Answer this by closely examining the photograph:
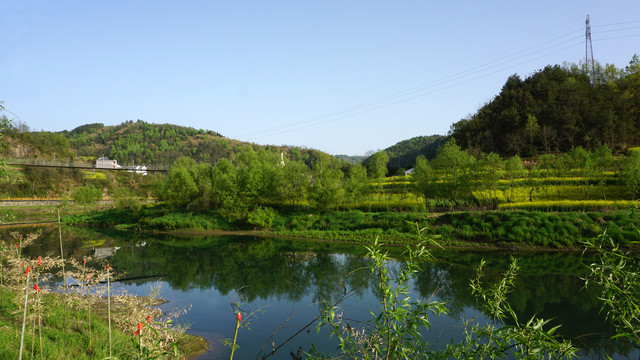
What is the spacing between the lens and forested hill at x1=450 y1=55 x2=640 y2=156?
42.7m

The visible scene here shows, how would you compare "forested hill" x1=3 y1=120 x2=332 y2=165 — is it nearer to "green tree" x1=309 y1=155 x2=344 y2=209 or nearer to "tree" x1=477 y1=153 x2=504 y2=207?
"green tree" x1=309 y1=155 x2=344 y2=209

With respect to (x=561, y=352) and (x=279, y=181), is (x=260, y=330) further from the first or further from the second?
(x=279, y=181)

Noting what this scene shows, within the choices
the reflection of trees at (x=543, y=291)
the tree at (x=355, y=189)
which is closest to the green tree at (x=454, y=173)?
A: the tree at (x=355, y=189)

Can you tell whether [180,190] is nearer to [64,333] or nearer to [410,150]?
[64,333]

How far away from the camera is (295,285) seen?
1711cm

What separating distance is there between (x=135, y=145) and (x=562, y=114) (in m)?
120

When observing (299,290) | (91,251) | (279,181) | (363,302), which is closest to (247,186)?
(279,181)

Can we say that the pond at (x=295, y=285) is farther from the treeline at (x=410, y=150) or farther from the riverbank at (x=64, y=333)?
the treeline at (x=410, y=150)

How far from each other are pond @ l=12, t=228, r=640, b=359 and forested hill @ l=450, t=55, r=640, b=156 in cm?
2820

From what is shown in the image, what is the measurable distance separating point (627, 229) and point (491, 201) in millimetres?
9324

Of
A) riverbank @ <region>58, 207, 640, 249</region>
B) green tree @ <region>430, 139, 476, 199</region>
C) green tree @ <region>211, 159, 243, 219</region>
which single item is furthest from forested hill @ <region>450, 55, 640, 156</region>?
green tree @ <region>211, 159, 243, 219</region>

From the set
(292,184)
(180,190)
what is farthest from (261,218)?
(180,190)

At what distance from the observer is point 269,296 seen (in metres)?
15.5

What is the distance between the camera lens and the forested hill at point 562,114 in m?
42.7
